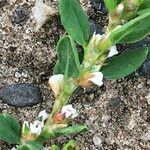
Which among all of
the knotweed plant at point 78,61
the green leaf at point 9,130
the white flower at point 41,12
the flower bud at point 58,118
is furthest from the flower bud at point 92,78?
the white flower at point 41,12

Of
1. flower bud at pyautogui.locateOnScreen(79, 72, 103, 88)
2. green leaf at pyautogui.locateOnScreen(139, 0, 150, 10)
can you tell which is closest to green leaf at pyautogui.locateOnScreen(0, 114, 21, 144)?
flower bud at pyautogui.locateOnScreen(79, 72, 103, 88)

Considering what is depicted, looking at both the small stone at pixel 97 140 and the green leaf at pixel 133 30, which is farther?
the small stone at pixel 97 140

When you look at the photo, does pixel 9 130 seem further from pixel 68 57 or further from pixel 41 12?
pixel 41 12

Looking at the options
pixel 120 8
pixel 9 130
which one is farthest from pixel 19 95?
pixel 120 8

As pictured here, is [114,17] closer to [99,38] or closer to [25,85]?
[99,38]

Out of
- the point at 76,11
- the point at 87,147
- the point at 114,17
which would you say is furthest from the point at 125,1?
the point at 87,147

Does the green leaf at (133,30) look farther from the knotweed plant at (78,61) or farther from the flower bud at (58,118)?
the flower bud at (58,118)
